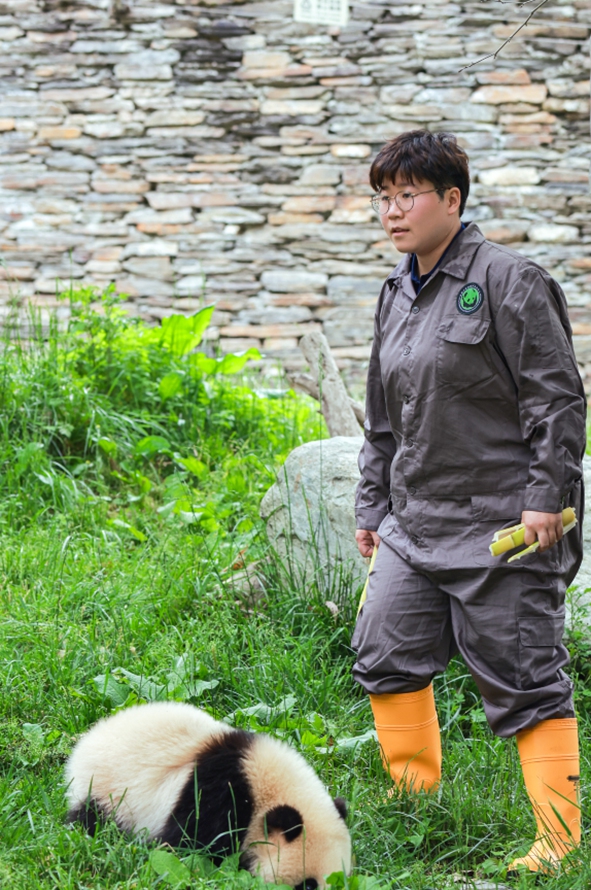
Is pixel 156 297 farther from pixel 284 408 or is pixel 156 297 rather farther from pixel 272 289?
pixel 284 408

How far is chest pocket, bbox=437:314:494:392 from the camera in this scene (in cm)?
205

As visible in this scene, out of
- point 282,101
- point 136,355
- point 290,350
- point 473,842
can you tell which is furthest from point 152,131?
point 473,842

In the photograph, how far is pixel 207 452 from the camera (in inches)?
177

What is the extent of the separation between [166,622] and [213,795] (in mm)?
1337

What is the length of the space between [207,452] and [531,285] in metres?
2.74

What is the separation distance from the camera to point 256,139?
7.60 meters

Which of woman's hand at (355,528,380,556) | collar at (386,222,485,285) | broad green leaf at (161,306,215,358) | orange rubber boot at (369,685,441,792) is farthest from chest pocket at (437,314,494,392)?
broad green leaf at (161,306,215,358)

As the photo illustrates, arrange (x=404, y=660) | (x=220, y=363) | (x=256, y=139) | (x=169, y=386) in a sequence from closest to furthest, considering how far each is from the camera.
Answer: (x=404, y=660) → (x=169, y=386) → (x=220, y=363) → (x=256, y=139)

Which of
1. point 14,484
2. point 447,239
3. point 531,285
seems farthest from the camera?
point 14,484

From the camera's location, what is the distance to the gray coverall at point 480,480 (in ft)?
6.50

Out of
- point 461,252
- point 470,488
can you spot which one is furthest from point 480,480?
point 461,252

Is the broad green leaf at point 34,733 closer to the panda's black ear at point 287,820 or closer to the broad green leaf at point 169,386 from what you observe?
the panda's black ear at point 287,820

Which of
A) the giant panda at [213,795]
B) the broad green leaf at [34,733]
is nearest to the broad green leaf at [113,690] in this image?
the broad green leaf at [34,733]

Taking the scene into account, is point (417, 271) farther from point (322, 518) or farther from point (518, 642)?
point (322, 518)
